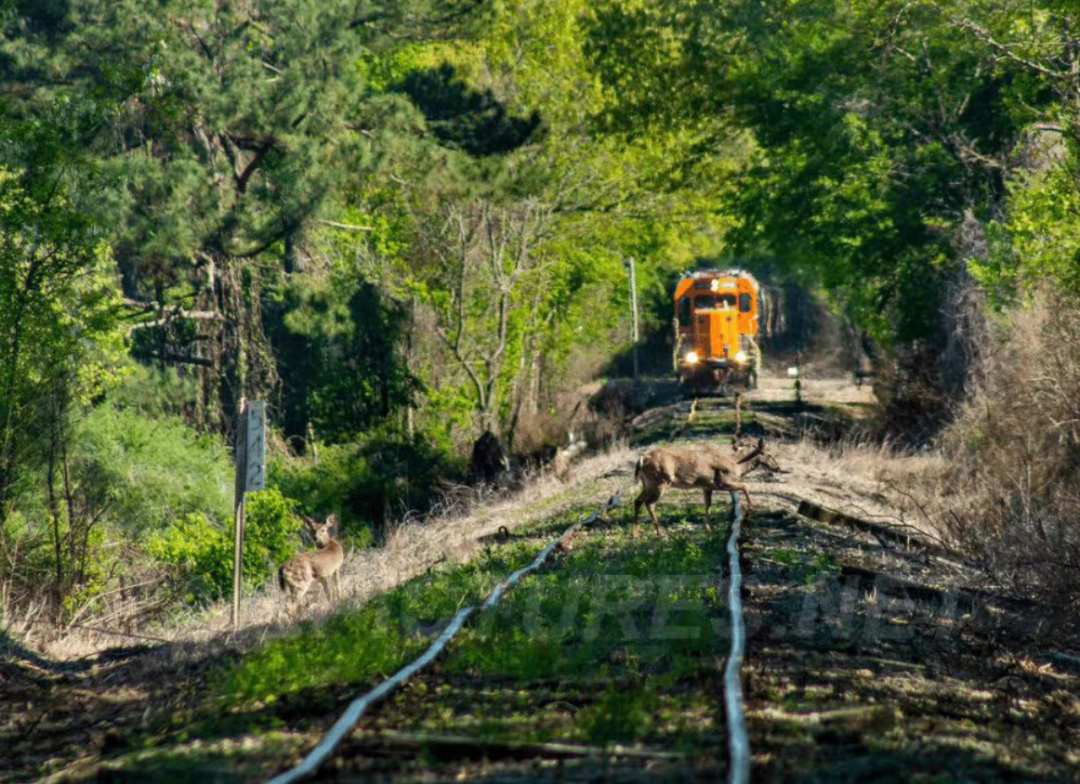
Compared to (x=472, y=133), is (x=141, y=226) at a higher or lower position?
lower

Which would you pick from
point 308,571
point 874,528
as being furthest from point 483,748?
point 874,528

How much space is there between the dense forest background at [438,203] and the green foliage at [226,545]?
0.20 feet

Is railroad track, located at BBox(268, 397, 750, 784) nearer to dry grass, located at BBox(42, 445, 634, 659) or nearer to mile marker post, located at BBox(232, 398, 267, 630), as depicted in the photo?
dry grass, located at BBox(42, 445, 634, 659)

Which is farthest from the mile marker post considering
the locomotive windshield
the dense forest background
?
the locomotive windshield

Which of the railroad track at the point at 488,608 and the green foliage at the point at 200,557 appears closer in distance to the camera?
the railroad track at the point at 488,608

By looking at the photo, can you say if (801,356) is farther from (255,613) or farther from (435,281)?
(255,613)

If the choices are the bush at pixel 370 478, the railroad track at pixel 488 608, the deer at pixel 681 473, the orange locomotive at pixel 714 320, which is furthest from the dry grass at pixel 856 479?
the orange locomotive at pixel 714 320

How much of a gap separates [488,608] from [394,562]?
7058 mm

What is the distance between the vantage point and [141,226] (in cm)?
3069

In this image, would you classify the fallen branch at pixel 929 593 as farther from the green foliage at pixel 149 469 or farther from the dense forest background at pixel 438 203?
the green foliage at pixel 149 469

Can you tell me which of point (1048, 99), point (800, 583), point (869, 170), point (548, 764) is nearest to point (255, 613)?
point (800, 583)

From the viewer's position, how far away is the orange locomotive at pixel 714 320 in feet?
138

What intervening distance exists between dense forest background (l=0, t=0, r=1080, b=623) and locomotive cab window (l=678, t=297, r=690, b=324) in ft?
8.42

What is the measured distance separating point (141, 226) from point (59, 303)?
493 inches
